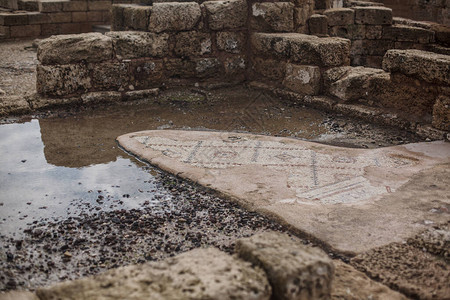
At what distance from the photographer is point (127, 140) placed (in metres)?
5.21

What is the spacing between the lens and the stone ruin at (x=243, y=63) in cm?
565

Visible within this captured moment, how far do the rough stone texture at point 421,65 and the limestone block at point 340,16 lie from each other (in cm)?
440

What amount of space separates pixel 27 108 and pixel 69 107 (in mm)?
525

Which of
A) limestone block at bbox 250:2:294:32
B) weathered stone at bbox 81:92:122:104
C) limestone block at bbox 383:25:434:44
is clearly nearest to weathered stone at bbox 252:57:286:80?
limestone block at bbox 250:2:294:32

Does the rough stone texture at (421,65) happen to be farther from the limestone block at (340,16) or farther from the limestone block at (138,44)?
the limestone block at (340,16)

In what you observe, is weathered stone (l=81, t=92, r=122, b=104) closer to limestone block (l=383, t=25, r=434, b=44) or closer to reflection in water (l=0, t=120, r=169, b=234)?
reflection in water (l=0, t=120, r=169, b=234)

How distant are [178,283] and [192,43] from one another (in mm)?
5506

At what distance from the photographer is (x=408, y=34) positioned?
384 inches

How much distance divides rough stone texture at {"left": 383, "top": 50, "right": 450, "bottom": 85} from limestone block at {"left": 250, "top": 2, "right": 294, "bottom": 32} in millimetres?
2038

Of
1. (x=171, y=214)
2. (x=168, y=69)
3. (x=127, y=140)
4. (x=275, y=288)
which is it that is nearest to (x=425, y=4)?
(x=168, y=69)

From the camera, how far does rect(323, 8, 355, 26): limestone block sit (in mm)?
9859

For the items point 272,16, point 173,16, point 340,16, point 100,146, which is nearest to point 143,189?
point 100,146

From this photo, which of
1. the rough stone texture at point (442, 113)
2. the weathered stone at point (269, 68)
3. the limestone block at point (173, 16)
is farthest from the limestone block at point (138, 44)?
the rough stone texture at point (442, 113)

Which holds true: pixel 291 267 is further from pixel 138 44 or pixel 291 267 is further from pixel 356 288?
pixel 138 44
